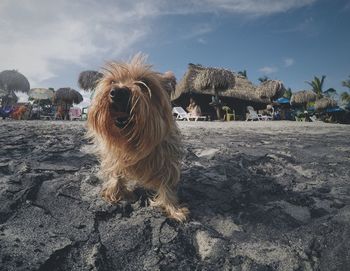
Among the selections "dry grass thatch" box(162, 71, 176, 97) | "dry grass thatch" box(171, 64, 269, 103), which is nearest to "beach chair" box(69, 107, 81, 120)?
"dry grass thatch" box(171, 64, 269, 103)

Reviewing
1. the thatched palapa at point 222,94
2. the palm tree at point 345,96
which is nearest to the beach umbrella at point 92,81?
the thatched palapa at point 222,94

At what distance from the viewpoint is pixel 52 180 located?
290 cm

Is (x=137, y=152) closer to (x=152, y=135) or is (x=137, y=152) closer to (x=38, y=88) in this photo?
(x=152, y=135)

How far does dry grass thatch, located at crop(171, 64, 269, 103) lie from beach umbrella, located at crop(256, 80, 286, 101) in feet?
3.85

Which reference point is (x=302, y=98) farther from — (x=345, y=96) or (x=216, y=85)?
(x=345, y=96)

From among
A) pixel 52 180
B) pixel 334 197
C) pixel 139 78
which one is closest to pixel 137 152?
pixel 139 78

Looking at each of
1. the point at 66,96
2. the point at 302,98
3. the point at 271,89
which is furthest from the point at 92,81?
the point at 302,98

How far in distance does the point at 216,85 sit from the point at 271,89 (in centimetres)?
684

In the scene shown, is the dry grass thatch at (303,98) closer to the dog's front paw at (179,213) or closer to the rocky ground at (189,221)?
the rocky ground at (189,221)

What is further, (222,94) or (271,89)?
(222,94)

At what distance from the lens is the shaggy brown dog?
259 centimetres

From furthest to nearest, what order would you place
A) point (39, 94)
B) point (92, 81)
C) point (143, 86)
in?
1. point (39, 94)
2. point (92, 81)
3. point (143, 86)

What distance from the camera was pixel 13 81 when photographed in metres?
25.0

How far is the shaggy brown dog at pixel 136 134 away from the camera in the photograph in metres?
2.59
